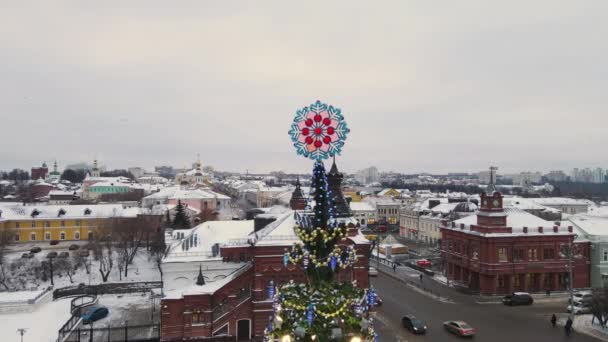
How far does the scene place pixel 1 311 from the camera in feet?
80.4

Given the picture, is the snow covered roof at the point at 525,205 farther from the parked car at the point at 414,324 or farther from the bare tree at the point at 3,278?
the bare tree at the point at 3,278

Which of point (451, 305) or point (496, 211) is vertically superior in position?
point (496, 211)

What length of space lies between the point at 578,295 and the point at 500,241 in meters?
6.49

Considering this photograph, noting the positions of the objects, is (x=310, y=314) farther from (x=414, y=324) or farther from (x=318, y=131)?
(x=414, y=324)

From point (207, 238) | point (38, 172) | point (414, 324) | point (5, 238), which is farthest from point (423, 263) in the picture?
point (38, 172)

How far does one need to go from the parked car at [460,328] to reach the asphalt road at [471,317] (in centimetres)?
31

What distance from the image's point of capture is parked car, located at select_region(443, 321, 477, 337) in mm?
26172

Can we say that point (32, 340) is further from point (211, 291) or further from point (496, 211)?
point (496, 211)

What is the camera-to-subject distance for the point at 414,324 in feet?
89.1

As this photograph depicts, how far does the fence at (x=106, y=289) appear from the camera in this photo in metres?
33.9

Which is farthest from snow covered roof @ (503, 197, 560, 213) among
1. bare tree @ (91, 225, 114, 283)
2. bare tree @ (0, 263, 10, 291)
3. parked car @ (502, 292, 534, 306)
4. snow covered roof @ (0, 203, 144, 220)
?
bare tree @ (0, 263, 10, 291)

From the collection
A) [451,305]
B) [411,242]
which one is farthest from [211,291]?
[411,242]

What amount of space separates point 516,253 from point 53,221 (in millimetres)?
54779

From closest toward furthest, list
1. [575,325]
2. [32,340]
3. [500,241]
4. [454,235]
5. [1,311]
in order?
[32,340], [1,311], [575,325], [500,241], [454,235]
